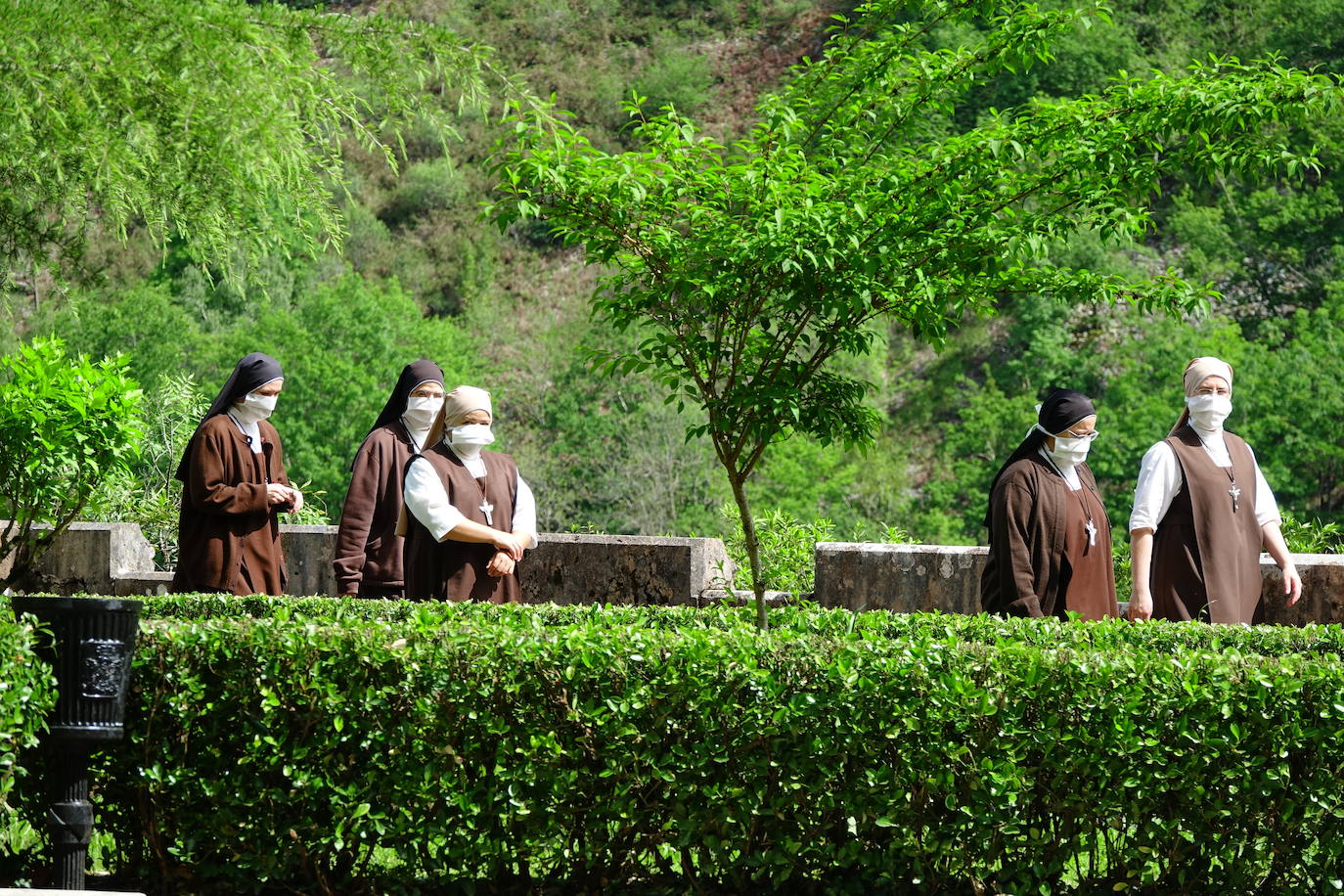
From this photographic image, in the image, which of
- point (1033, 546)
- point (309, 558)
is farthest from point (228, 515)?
point (1033, 546)

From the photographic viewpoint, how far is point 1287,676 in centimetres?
392

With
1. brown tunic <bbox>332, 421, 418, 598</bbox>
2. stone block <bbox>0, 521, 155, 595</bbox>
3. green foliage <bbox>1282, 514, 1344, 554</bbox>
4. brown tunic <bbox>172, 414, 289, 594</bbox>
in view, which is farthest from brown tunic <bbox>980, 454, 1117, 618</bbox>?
stone block <bbox>0, 521, 155, 595</bbox>

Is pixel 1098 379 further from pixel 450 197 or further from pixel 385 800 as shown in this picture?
pixel 385 800

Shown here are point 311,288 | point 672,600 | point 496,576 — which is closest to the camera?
point 496,576

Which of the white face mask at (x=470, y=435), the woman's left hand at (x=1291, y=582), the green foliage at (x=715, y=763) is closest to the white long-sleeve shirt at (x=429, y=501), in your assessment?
the white face mask at (x=470, y=435)

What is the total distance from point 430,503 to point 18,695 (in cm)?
242

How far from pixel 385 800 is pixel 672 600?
4299mm

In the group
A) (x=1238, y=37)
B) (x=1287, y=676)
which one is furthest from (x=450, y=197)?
(x=1287, y=676)

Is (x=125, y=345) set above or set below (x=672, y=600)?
above

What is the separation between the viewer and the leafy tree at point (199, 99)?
7535 millimetres

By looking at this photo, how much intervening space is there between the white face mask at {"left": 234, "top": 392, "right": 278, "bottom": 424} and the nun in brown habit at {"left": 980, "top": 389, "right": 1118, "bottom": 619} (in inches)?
128

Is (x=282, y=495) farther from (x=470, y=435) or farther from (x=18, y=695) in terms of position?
(x=18, y=695)

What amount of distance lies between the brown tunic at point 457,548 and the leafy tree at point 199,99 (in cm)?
246

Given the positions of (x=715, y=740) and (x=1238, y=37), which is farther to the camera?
(x=1238, y=37)
